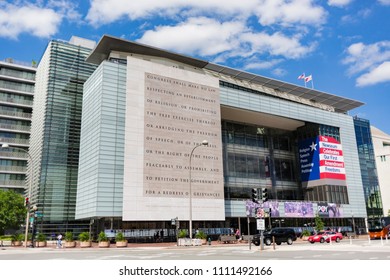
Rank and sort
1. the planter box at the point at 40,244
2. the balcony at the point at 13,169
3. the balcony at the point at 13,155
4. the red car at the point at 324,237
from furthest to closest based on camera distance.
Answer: the balcony at the point at 13,155 < the balcony at the point at 13,169 < the red car at the point at 324,237 < the planter box at the point at 40,244

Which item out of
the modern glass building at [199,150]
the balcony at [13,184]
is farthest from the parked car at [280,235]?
the balcony at [13,184]

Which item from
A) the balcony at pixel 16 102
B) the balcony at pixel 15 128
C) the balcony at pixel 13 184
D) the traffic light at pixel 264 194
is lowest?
the traffic light at pixel 264 194

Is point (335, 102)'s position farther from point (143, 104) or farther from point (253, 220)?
point (143, 104)

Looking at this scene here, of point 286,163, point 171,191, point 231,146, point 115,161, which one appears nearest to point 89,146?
point 115,161

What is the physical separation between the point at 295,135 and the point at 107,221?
44305 millimetres

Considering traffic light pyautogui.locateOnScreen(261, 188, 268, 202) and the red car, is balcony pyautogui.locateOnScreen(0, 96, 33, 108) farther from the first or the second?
traffic light pyautogui.locateOnScreen(261, 188, 268, 202)

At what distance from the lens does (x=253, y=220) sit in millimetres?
63250

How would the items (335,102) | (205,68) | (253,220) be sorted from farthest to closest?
1. (335,102)
2. (205,68)
3. (253,220)

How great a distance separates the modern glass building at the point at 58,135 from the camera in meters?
62.8

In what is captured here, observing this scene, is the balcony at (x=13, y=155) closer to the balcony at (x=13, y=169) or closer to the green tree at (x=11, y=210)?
the balcony at (x=13, y=169)

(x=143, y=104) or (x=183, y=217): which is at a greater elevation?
(x=143, y=104)

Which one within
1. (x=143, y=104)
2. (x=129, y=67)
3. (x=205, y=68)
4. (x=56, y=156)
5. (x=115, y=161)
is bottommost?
(x=115, y=161)

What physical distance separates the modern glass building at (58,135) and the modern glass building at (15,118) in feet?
37.5

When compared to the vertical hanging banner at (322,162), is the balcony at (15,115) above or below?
above
